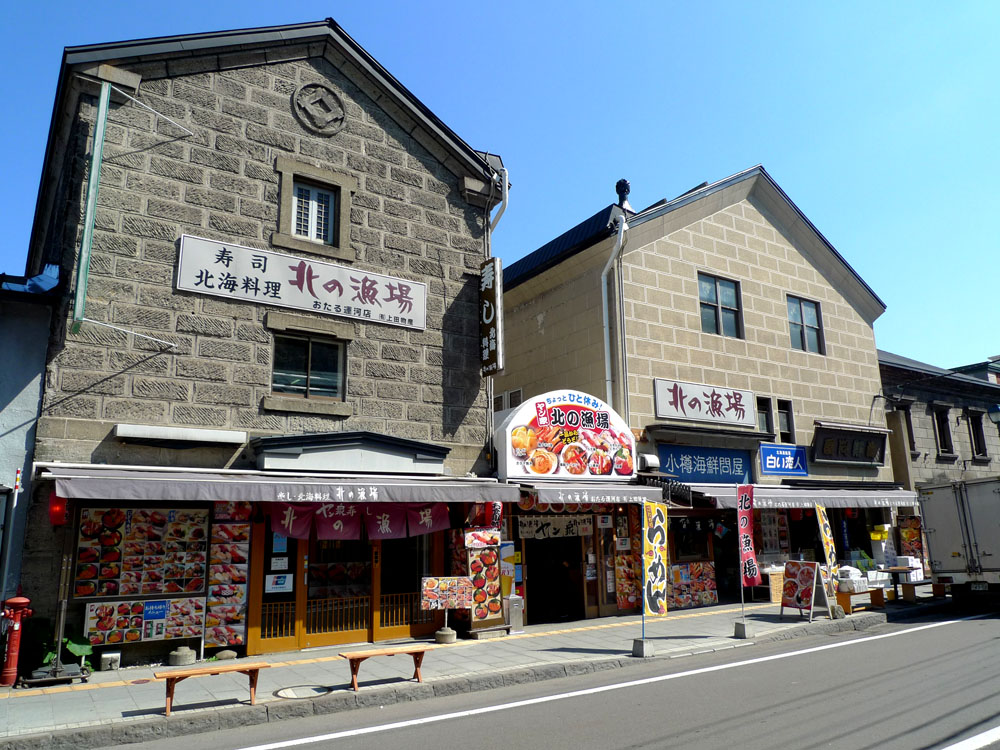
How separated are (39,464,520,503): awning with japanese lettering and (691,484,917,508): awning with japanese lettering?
6263 millimetres

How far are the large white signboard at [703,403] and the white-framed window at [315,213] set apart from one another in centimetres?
854

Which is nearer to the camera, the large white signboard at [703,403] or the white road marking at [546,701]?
the white road marking at [546,701]

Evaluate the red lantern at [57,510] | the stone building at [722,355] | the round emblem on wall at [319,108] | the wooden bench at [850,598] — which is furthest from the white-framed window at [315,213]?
the wooden bench at [850,598]

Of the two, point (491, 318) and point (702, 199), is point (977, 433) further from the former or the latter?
point (491, 318)

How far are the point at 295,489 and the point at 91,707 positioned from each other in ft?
12.2

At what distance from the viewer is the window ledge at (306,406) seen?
11883 millimetres

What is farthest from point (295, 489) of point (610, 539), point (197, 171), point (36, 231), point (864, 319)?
point (864, 319)

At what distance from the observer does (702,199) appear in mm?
19219

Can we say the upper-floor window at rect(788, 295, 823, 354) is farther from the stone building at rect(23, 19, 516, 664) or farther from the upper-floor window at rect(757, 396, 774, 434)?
the stone building at rect(23, 19, 516, 664)

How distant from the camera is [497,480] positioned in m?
13.8

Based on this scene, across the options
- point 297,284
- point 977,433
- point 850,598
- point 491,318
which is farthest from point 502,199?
point 977,433

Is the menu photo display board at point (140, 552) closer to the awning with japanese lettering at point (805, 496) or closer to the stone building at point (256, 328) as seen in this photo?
the stone building at point (256, 328)

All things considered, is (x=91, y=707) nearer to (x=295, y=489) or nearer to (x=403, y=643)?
(x=295, y=489)

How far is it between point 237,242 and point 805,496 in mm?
14732
